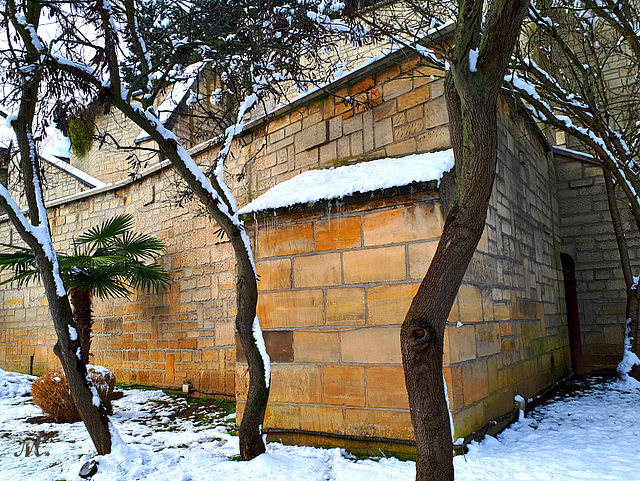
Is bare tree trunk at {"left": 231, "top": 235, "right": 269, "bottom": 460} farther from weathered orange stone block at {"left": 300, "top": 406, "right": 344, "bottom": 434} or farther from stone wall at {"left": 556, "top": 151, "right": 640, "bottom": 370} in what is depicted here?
stone wall at {"left": 556, "top": 151, "right": 640, "bottom": 370}

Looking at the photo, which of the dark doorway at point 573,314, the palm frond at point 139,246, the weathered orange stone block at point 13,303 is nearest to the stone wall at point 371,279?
the dark doorway at point 573,314

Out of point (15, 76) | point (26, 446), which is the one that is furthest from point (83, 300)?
point (15, 76)

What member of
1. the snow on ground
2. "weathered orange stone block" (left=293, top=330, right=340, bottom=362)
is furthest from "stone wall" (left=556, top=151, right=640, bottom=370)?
"weathered orange stone block" (left=293, top=330, right=340, bottom=362)

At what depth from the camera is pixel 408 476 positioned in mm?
3027

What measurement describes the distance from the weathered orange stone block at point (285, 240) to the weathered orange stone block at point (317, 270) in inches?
3.7

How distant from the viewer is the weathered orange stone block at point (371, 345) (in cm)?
355

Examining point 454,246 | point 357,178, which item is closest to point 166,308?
point 357,178

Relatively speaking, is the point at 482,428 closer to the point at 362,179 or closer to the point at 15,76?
the point at 362,179

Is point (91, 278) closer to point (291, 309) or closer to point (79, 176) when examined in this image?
point (291, 309)

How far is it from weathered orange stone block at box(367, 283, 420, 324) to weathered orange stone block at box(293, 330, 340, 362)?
371 millimetres

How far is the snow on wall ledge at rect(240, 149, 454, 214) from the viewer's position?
3.57 metres

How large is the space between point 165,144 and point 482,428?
3209 mm

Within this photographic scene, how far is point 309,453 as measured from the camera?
12.0 feet

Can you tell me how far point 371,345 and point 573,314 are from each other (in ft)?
16.2
